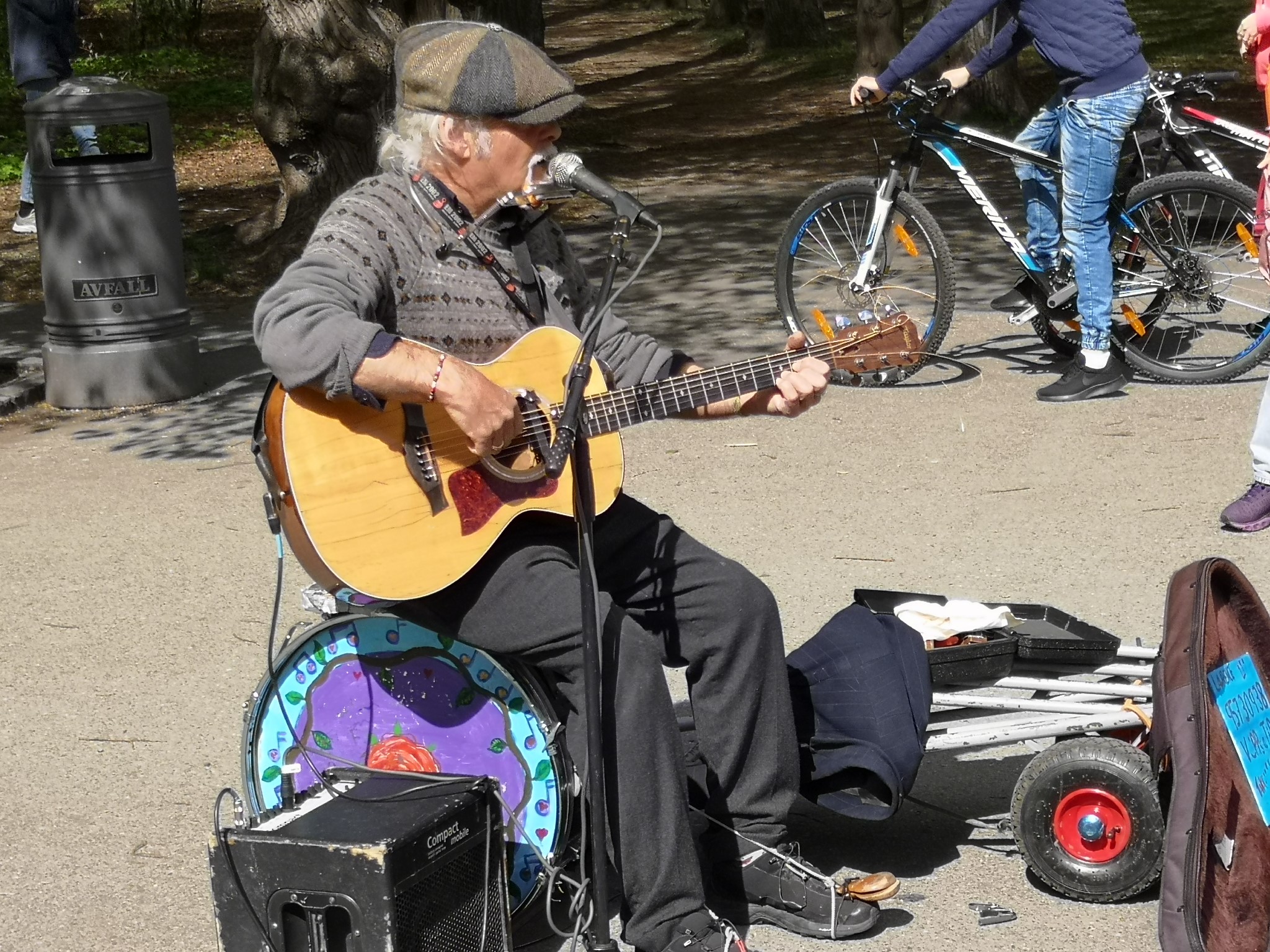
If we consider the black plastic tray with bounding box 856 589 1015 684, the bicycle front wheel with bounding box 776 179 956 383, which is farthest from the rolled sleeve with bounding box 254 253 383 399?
the bicycle front wheel with bounding box 776 179 956 383

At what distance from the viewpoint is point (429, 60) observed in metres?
3.52

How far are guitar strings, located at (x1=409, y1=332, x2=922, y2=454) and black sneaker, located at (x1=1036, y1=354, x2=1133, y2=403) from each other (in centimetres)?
382

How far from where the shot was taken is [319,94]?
10453 millimetres

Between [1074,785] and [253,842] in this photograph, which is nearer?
[253,842]

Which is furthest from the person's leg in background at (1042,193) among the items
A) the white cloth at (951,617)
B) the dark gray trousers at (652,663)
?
the dark gray trousers at (652,663)

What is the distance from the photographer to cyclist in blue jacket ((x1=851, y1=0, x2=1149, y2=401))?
7055 millimetres

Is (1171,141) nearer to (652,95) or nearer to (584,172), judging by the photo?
(584,172)

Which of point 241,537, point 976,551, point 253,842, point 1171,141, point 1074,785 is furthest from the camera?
point 1171,141

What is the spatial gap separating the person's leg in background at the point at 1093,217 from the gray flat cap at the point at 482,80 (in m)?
4.09

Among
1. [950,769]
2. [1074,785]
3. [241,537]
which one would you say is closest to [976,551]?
[950,769]

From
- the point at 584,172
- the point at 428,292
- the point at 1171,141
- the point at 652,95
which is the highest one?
the point at 584,172

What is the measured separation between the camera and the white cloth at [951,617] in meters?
3.94

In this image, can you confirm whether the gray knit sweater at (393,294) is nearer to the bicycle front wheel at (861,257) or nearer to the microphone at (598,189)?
the microphone at (598,189)

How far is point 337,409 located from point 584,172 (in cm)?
68
